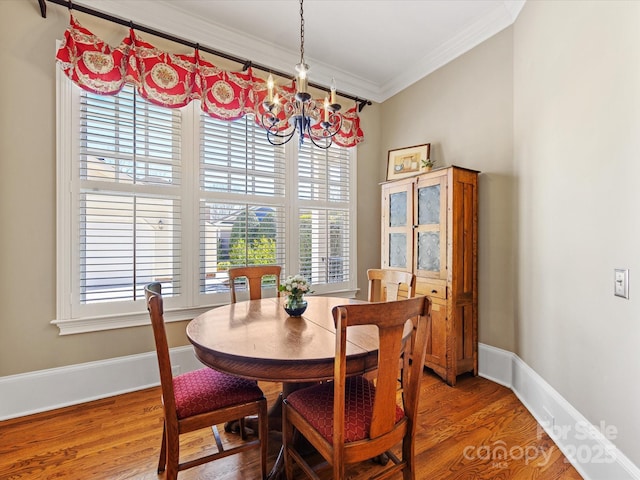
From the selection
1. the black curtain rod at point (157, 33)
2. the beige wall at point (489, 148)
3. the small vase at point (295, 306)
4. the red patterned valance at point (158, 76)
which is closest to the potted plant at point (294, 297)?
the small vase at point (295, 306)

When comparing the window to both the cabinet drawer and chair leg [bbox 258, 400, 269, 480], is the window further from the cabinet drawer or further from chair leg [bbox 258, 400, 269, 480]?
chair leg [bbox 258, 400, 269, 480]

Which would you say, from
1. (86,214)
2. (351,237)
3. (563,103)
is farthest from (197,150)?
(563,103)

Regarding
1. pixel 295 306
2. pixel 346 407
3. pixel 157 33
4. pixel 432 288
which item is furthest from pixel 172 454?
pixel 157 33

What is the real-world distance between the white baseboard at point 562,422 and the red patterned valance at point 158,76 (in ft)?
7.89

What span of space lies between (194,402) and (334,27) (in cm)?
310

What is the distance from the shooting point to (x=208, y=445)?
183cm

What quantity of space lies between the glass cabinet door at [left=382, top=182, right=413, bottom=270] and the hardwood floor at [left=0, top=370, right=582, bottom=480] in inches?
51.0

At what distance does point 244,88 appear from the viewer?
2.86m

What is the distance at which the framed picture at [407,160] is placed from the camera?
10.6 ft

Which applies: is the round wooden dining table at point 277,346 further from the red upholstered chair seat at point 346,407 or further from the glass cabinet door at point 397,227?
the glass cabinet door at point 397,227

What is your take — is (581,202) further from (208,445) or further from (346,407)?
(208,445)

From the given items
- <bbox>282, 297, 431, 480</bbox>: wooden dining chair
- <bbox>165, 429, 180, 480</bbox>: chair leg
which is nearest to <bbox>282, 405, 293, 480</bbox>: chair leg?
<bbox>282, 297, 431, 480</bbox>: wooden dining chair

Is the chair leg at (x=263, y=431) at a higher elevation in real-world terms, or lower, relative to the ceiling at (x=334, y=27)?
lower

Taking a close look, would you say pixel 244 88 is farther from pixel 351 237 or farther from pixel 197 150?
pixel 351 237
